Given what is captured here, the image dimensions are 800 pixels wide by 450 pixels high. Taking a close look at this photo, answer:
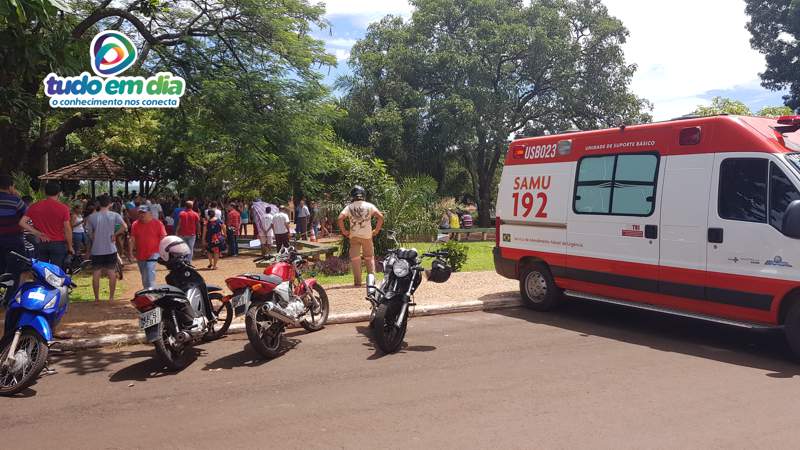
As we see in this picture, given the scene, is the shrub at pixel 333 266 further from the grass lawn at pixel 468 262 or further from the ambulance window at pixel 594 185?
the ambulance window at pixel 594 185

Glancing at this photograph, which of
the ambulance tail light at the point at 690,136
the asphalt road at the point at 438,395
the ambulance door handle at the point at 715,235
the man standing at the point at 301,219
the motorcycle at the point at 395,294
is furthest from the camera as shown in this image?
the man standing at the point at 301,219

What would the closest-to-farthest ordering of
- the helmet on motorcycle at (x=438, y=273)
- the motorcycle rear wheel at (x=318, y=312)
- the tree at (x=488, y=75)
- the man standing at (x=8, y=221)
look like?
the helmet on motorcycle at (x=438, y=273)
the motorcycle rear wheel at (x=318, y=312)
the man standing at (x=8, y=221)
the tree at (x=488, y=75)

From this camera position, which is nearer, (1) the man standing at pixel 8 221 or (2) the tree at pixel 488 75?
(1) the man standing at pixel 8 221

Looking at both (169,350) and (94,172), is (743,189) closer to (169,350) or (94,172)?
(169,350)

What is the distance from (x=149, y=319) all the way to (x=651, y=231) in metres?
6.00

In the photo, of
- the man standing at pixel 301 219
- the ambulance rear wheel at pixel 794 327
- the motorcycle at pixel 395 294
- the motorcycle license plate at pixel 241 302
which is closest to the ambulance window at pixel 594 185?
the motorcycle at pixel 395 294

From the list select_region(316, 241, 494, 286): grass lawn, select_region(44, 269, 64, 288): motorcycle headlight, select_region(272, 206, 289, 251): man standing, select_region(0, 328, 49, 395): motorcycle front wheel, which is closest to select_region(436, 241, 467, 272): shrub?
select_region(316, 241, 494, 286): grass lawn

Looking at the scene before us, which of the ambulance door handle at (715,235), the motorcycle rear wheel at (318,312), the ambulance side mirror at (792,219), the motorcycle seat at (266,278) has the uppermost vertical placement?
the ambulance side mirror at (792,219)

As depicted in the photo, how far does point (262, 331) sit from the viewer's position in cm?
682

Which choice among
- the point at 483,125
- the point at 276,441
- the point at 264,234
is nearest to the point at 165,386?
the point at 276,441

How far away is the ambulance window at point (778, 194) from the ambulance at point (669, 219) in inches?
0.4

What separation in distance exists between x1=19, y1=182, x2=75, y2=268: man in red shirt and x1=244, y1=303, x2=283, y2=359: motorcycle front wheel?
388 cm
